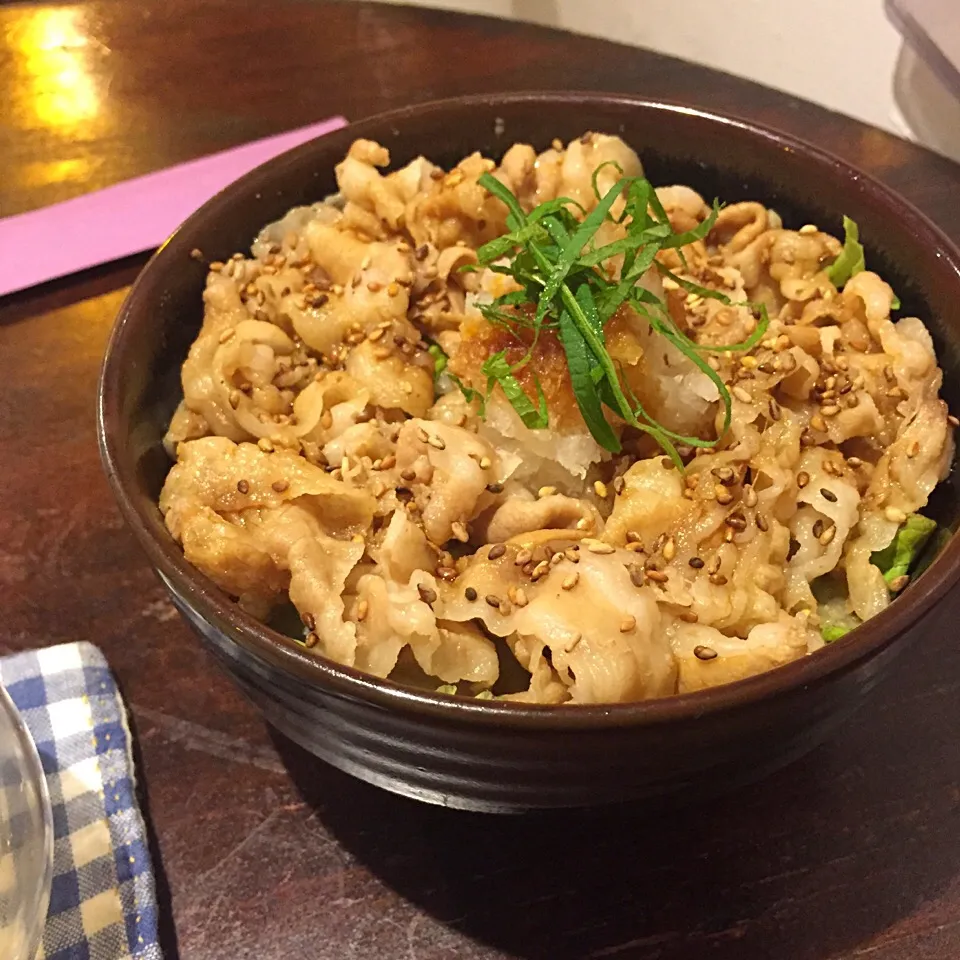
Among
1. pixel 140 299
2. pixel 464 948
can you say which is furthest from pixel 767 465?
pixel 140 299

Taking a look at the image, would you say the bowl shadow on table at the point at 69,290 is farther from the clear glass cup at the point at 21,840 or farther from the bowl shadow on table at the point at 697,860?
the bowl shadow on table at the point at 697,860

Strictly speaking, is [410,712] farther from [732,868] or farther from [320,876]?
[732,868]

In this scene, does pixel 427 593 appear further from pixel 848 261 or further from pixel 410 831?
pixel 848 261

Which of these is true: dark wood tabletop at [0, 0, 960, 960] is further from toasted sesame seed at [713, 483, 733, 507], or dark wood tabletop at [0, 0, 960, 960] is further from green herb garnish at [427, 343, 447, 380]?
green herb garnish at [427, 343, 447, 380]

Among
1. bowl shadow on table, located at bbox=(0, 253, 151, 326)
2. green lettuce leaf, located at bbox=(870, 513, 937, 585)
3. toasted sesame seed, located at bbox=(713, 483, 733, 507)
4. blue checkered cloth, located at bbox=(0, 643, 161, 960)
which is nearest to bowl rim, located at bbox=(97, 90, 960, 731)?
green lettuce leaf, located at bbox=(870, 513, 937, 585)

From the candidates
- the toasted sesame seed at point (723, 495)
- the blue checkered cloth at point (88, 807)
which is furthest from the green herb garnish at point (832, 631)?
the blue checkered cloth at point (88, 807)

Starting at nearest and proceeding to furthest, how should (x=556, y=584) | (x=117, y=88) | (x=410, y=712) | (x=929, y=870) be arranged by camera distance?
(x=410, y=712) < (x=556, y=584) < (x=929, y=870) < (x=117, y=88)
